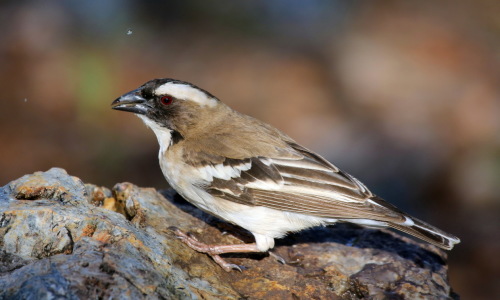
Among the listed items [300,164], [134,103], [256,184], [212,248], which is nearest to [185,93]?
[134,103]

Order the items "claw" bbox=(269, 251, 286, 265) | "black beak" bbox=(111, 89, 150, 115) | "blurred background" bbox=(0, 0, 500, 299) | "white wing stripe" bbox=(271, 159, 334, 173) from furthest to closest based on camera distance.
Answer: "blurred background" bbox=(0, 0, 500, 299) < "black beak" bbox=(111, 89, 150, 115) < "white wing stripe" bbox=(271, 159, 334, 173) < "claw" bbox=(269, 251, 286, 265)

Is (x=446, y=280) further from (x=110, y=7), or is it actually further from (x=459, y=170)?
(x=110, y=7)

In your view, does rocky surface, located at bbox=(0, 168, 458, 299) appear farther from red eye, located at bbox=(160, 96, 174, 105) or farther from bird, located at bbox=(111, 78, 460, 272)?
red eye, located at bbox=(160, 96, 174, 105)

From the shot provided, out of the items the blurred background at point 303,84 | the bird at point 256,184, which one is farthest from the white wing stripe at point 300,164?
the blurred background at point 303,84

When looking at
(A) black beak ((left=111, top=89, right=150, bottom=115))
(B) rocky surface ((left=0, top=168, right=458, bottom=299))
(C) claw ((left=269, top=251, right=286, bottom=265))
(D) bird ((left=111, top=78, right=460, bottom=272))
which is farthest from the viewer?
(A) black beak ((left=111, top=89, right=150, bottom=115))

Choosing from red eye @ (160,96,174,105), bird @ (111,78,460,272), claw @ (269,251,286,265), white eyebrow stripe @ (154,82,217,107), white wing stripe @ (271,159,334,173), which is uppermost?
white eyebrow stripe @ (154,82,217,107)

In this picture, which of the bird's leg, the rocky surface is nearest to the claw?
the rocky surface

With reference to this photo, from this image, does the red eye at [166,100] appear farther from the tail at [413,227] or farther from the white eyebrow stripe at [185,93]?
the tail at [413,227]
